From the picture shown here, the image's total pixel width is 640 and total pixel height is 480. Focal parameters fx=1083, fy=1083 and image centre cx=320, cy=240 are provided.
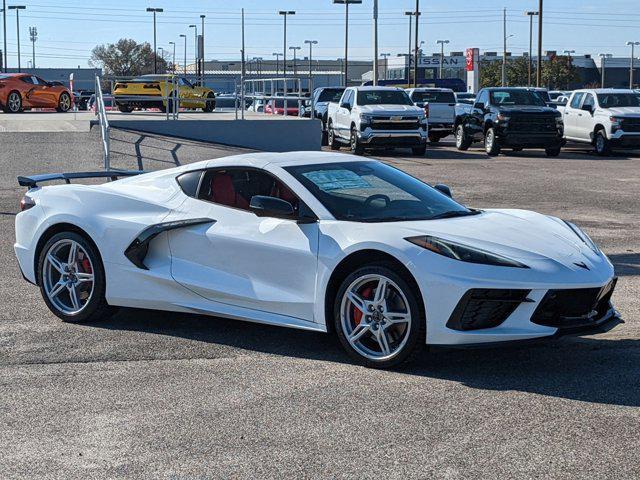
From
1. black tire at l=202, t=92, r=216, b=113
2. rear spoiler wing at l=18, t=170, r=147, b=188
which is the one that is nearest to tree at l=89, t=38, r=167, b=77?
black tire at l=202, t=92, r=216, b=113

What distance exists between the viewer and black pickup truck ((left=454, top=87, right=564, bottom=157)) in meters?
28.9

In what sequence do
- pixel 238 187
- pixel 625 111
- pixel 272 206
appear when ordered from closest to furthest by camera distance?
pixel 272 206 → pixel 238 187 → pixel 625 111

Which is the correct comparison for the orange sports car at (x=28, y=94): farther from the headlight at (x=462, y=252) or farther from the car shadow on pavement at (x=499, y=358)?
the headlight at (x=462, y=252)

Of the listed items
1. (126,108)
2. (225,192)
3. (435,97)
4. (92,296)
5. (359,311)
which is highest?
(435,97)

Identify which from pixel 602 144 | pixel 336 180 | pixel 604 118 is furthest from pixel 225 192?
pixel 602 144

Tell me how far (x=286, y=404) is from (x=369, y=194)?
6.19ft

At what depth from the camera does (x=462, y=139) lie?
31922 millimetres

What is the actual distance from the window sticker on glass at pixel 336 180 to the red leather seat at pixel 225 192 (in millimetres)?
496

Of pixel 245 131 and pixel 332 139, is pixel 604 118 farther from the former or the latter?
pixel 245 131

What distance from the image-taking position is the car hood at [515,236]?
6.41m

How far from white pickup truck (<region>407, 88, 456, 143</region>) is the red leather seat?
27.4 metres

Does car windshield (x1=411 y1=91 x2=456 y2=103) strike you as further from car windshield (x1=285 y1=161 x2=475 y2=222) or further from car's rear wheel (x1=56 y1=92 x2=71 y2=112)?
car windshield (x1=285 y1=161 x2=475 y2=222)

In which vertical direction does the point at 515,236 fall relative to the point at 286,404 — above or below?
above

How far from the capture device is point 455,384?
6.15 metres
